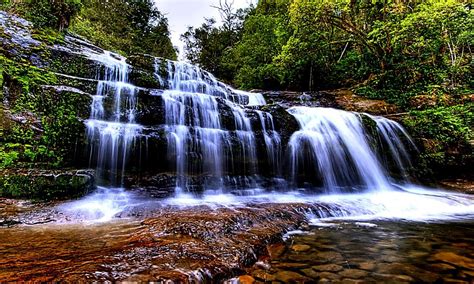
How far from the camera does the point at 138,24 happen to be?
73.2ft

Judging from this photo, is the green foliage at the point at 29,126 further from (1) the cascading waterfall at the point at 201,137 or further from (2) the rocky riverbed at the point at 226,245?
(1) the cascading waterfall at the point at 201,137

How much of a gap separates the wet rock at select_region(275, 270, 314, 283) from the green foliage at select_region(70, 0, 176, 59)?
13413 millimetres

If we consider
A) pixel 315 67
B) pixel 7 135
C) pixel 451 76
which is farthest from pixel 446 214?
pixel 315 67

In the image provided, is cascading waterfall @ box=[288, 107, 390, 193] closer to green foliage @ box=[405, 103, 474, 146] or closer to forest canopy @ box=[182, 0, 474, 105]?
green foliage @ box=[405, 103, 474, 146]

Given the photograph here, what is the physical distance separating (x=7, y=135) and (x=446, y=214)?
770 cm

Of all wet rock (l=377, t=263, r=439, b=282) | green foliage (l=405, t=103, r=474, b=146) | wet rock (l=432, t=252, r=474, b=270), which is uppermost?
green foliage (l=405, t=103, r=474, b=146)

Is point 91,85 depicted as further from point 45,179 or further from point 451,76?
point 451,76

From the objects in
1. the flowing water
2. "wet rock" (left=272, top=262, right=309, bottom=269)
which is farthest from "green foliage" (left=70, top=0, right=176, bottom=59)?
"wet rock" (left=272, top=262, right=309, bottom=269)

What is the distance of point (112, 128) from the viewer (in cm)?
547

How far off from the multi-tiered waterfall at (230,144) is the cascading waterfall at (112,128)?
0.02 m

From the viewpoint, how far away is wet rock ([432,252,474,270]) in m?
2.37

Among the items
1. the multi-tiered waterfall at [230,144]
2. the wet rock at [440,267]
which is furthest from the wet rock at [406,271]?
the multi-tiered waterfall at [230,144]

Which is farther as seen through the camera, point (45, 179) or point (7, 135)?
point (7, 135)

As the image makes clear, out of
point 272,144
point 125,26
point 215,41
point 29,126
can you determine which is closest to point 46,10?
point 29,126
